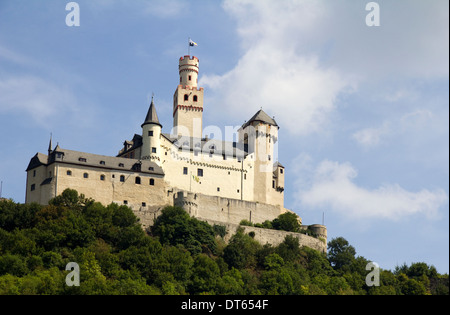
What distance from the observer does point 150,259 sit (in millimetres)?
83375

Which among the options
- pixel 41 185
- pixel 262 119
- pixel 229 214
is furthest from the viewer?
pixel 262 119

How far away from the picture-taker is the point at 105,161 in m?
94.2

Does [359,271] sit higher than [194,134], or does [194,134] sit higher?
[194,134]

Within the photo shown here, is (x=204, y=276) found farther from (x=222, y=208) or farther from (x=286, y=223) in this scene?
(x=286, y=223)

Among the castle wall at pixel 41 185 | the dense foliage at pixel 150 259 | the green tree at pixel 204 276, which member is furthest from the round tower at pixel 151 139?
the green tree at pixel 204 276

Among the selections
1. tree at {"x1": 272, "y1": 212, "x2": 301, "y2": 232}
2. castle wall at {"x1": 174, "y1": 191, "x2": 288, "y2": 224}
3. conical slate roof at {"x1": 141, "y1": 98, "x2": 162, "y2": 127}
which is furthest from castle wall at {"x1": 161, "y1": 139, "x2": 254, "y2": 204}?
tree at {"x1": 272, "y1": 212, "x2": 301, "y2": 232}

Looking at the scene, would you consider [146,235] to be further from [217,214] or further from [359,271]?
[359,271]

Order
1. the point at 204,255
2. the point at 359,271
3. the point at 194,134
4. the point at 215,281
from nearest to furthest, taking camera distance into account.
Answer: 1. the point at 215,281
2. the point at 204,255
3. the point at 359,271
4. the point at 194,134

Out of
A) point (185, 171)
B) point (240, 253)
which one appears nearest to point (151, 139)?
point (185, 171)

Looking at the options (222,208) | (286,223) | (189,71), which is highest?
(189,71)

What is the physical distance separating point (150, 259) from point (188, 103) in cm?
2828

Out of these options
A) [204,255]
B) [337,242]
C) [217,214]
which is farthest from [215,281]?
[337,242]
